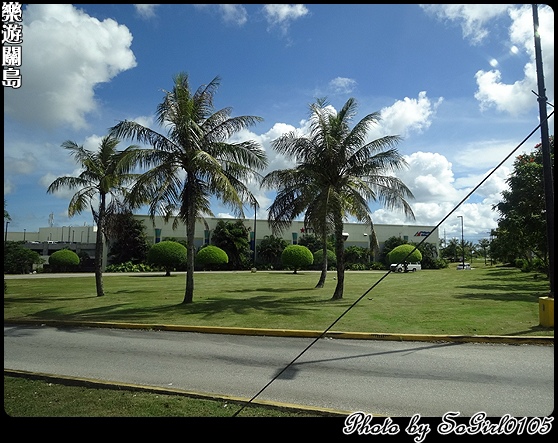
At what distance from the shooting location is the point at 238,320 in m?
11.4

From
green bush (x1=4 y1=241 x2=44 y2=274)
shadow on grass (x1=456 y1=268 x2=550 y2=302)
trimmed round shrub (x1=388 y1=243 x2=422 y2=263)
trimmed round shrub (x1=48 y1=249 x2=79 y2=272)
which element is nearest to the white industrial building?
trimmed round shrub (x1=388 y1=243 x2=422 y2=263)

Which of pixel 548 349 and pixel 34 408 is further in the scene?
pixel 548 349

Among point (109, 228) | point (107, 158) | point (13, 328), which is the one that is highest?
point (107, 158)

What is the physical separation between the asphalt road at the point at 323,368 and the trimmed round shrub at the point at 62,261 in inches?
1393

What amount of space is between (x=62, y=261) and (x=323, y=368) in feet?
136

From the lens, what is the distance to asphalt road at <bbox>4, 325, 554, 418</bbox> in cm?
512

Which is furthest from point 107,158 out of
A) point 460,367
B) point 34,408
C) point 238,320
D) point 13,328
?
point 460,367

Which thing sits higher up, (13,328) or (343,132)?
(343,132)

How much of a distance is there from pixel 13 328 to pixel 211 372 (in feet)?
24.1

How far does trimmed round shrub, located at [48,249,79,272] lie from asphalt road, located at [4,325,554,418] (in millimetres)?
35377

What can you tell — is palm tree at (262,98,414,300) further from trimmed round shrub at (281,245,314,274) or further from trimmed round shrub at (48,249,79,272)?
trimmed round shrub at (48,249,79,272)

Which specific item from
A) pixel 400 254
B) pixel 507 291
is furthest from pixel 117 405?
pixel 400 254

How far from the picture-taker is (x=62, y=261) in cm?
4162
